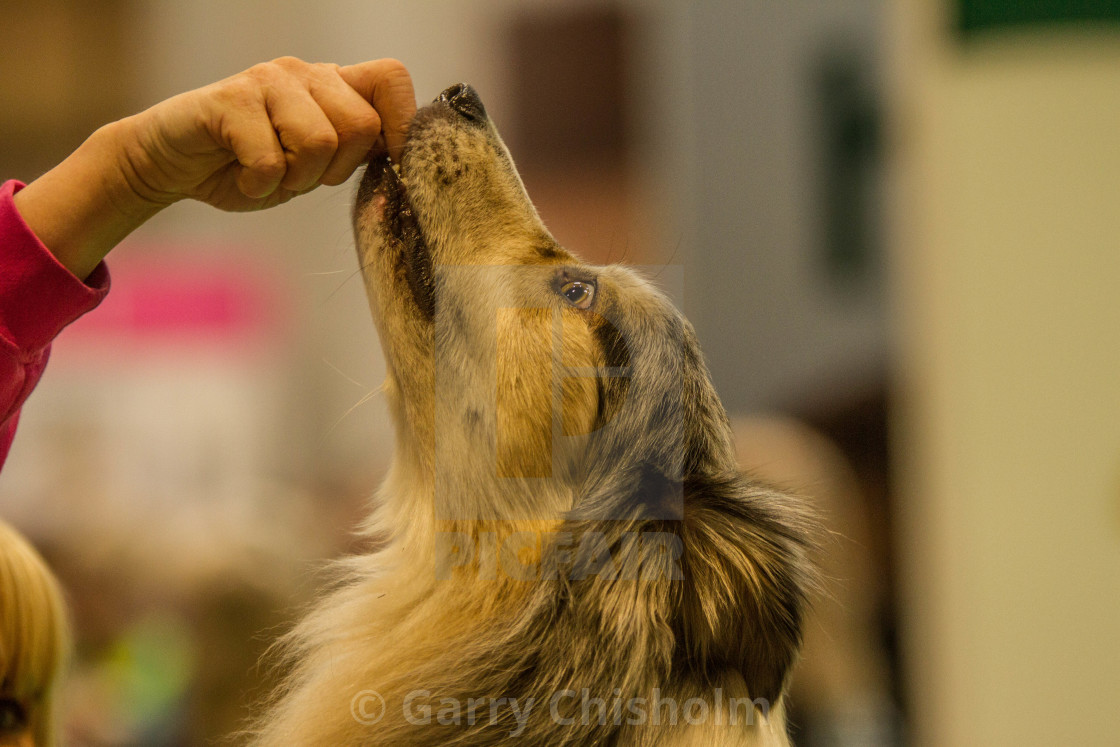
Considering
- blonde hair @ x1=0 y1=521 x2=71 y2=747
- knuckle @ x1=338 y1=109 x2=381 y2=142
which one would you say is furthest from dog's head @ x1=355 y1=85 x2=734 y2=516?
blonde hair @ x1=0 y1=521 x2=71 y2=747

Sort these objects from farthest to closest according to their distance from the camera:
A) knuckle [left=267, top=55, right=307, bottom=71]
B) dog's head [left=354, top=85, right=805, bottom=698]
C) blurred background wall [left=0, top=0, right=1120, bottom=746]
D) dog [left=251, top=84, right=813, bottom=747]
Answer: blurred background wall [left=0, top=0, right=1120, bottom=746]
dog's head [left=354, top=85, right=805, bottom=698]
dog [left=251, top=84, right=813, bottom=747]
knuckle [left=267, top=55, right=307, bottom=71]

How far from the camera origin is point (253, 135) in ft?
3.50

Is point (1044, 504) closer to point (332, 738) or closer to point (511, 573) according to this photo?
point (511, 573)

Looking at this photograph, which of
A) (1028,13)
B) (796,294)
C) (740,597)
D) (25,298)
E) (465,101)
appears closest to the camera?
(25,298)

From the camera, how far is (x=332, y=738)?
4.42ft

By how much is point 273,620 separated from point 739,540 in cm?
123

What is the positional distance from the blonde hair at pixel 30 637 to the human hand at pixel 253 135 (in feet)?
Result: 2.36

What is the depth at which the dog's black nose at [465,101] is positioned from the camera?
1.57 meters

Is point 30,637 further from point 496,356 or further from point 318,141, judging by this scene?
point 318,141

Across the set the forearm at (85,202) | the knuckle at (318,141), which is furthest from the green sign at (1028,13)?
the forearm at (85,202)

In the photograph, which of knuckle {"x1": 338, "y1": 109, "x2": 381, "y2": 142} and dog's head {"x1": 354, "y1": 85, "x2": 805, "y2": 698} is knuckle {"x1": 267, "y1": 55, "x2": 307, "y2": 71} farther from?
dog's head {"x1": 354, "y1": 85, "x2": 805, "y2": 698}

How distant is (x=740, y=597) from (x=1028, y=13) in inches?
120

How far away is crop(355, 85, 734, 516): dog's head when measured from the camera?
4.82ft

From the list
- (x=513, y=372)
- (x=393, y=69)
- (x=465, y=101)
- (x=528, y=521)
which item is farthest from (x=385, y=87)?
(x=528, y=521)
